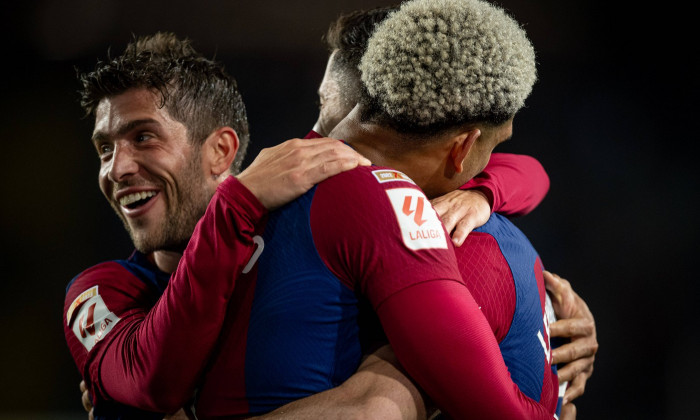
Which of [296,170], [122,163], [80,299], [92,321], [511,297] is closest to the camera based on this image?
[296,170]

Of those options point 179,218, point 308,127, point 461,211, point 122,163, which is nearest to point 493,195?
point 461,211

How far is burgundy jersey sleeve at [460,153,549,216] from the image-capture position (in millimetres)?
1505

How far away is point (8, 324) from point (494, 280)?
Answer: 12.3 feet

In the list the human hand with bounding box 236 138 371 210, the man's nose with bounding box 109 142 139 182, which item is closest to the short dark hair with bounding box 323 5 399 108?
the human hand with bounding box 236 138 371 210

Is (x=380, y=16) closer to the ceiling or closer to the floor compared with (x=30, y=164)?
closer to the ceiling

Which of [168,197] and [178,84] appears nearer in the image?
[168,197]

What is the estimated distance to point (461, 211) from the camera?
1.25 meters

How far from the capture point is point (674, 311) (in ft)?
12.3

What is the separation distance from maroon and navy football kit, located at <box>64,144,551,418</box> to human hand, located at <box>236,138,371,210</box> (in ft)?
0.06

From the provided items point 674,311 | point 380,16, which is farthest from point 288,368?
point 674,311

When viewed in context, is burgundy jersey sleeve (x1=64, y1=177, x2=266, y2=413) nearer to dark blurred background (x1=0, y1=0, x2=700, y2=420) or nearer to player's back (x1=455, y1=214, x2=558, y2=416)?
player's back (x1=455, y1=214, x2=558, y2=416)

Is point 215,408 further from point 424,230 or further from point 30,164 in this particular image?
point 30,164

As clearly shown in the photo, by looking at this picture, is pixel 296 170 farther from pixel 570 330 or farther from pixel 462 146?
pixel 570 330

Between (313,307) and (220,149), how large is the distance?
1.13 m
